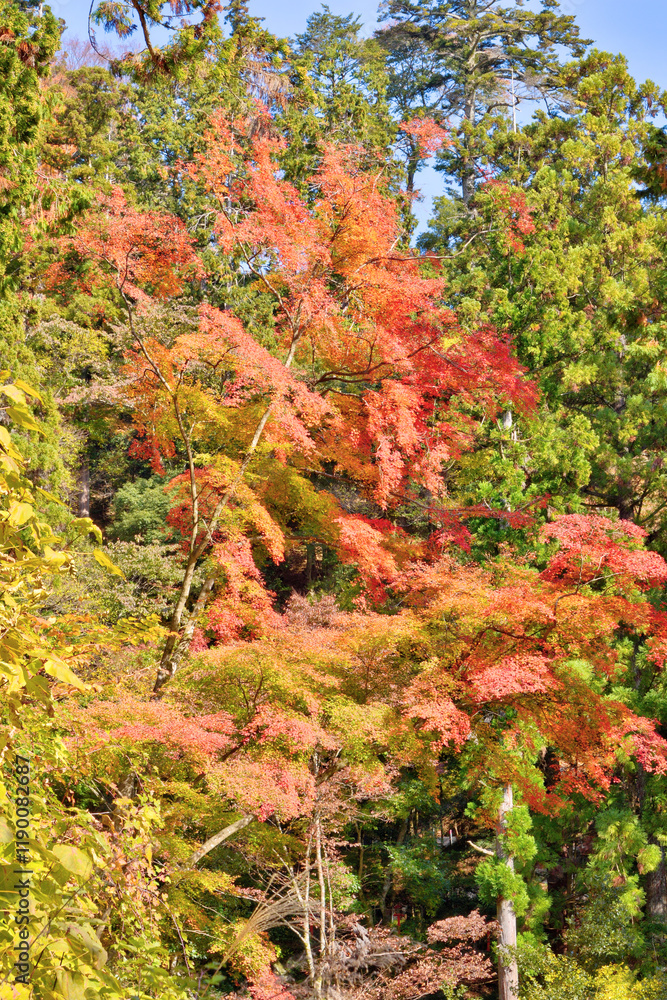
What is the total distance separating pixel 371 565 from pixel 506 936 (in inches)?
201

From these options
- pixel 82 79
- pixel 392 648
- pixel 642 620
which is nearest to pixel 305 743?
pixel 392 648

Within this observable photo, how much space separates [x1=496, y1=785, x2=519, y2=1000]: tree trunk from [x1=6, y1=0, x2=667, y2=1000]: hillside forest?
43 millimetres

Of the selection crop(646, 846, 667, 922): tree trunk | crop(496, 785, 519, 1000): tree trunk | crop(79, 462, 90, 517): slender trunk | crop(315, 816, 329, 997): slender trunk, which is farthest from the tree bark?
crop(79, 462, 90, 517): slender trunk

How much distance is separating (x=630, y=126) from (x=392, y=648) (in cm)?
968

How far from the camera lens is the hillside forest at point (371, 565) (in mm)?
7004

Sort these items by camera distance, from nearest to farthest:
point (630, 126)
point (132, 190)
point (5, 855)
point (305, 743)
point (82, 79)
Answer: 1. point (5, 855)
2. point (305, 743)
3. point (630, 126)
4. point (132, 190)
5. point (82, 79)

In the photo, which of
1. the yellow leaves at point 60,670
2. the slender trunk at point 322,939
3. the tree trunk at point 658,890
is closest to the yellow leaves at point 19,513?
the yellow leaves at point 60,670

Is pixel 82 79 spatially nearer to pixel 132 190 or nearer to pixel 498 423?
pixel 132 190

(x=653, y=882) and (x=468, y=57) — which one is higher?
(x=468, y=57)

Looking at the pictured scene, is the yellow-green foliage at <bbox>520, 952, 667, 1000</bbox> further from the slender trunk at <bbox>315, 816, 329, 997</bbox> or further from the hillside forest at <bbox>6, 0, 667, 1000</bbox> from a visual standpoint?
the slender trunk at <bbox>315, 816, 329, 997</bbox>

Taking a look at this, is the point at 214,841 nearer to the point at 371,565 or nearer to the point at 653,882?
the point at 371,565

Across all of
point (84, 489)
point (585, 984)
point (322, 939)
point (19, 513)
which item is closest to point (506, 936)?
point (585, 984)

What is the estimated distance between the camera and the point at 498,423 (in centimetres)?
1151

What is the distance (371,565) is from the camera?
380 inches
